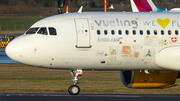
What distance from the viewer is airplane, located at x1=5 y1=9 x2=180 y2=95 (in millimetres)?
18156

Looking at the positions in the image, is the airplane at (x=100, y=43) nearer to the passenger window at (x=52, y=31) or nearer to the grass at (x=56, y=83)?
the passenger window at (x=52, y=31)

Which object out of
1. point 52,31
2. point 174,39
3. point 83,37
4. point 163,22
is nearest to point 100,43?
point 83,37

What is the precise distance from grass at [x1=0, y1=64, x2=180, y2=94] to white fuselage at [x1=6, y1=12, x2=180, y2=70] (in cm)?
400

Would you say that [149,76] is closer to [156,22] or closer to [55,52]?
[156,22]

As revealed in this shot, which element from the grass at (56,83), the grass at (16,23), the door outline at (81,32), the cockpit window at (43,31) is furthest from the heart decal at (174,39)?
the grass at (16,23)

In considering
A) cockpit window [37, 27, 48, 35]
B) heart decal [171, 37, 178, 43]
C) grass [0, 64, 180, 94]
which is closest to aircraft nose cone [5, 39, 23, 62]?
cockpit window [37, 27, 48, 35]

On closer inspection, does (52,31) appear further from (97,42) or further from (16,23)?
(16,23)

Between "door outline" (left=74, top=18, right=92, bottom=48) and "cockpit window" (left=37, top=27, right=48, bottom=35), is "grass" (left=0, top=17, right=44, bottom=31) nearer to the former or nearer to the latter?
"cockpit window" (left=37, top=27, right=48, bottom=35)

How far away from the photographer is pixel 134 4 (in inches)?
1331

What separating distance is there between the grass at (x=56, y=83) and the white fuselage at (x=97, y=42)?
13.1ft

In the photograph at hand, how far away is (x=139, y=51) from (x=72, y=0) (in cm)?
6857

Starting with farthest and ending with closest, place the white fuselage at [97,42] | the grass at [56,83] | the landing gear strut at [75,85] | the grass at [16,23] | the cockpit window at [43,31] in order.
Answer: the grass at [16,23] < the grass at [56,83] < the landing gear strut at [75,85] < the cockpit window at [43,31] < the white fuselage at [97,42]

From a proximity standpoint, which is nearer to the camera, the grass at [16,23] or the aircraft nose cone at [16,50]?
the aircraft nose cone at [16,50]

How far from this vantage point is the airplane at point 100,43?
59.6 feet
